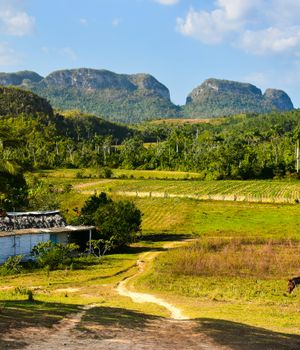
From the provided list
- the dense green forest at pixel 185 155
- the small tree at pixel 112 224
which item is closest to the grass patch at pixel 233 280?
the small tree at pixel 112 224

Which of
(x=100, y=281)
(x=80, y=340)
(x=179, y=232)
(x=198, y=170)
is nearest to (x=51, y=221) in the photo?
(x=100, y=281)

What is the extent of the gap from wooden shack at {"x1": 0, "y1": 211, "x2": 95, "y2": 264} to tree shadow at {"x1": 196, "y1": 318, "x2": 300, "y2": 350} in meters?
23.1

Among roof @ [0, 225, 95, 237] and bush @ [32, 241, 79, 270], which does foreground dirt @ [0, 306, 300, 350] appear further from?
roof @ [0, 225, 95, 237]

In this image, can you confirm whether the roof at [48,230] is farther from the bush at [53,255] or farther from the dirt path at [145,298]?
the dirt path at [145,298]

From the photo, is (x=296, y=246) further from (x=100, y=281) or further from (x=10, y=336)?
(x=10, y=336)

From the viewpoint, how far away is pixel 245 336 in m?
15.6

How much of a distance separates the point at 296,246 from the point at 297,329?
28102 mm

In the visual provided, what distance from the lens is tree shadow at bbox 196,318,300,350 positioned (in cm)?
1444

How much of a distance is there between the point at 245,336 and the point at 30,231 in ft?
88.5

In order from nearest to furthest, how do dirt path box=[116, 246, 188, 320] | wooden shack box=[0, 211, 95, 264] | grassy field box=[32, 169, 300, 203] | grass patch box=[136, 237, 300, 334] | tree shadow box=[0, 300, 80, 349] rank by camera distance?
tree shadow box=[0, 300, 80, 349] → dirt path box=[116, 246, 188, 320] → grass patch box=[136, 237, 300, 334] → wooden shack box=[0, 211, 95, 264] → grassy field box=[32, 169, 300, 203]

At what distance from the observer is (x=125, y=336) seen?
14844 millimetres

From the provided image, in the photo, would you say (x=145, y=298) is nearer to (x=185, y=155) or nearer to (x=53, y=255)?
(x=53, y=255)

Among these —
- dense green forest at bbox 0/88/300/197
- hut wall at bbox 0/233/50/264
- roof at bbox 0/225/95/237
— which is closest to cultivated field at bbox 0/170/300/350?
roof at bbox 0/225/95/237

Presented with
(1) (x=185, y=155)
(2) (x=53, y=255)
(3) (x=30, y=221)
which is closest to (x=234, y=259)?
(2) (x=53, y=255)
